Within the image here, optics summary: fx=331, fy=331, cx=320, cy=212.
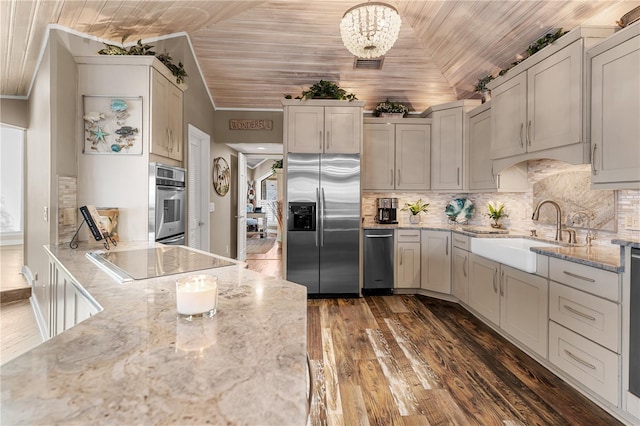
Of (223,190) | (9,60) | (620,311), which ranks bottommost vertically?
(620,311)

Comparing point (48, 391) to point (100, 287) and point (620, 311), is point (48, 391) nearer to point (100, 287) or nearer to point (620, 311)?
point (100, 287)

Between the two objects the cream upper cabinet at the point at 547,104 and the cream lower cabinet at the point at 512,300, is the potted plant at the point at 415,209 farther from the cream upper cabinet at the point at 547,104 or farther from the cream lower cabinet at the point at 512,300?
the cream upper cabinet at the point at 547,104

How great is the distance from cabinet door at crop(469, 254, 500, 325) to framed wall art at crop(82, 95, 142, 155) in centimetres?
343

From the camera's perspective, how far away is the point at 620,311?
6.10ft

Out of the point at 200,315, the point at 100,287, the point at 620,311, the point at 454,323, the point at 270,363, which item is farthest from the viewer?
the point at 454,323

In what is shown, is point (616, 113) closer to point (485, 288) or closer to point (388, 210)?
point (485, 288)

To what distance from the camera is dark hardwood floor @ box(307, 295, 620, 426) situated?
76.2 inches

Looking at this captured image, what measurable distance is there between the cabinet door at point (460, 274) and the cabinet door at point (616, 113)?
5.73 feet

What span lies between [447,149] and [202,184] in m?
3.43

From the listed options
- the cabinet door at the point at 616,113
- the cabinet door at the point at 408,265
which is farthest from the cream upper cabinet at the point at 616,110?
the cabinet door at the point at 408,265

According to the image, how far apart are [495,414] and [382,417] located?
670mm

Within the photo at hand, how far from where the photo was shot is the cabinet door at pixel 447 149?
4.33 metres

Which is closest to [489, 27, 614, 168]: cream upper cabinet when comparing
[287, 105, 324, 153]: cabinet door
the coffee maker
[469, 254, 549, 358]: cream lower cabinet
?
[469, 254, 549, 358]: cream lower cabinet

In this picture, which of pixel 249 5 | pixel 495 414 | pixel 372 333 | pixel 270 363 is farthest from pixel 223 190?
pixel 270 363
